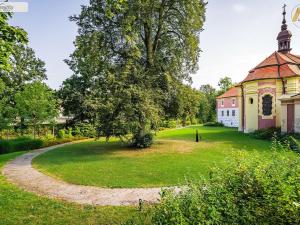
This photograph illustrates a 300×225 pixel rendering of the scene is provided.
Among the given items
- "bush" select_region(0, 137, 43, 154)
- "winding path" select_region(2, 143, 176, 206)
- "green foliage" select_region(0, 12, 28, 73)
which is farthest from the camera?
"bush" select_region(0, 137, 43, 154)

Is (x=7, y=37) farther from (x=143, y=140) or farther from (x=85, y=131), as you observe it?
(x=85, y=131)

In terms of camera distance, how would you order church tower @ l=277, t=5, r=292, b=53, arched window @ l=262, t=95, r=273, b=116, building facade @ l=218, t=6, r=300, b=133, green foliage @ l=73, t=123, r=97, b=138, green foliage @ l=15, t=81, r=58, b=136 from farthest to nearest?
1. church tower @ l=277, t=5, r=292, b=53
2. green foliage @ l=73, t=123, r=97, b=138
3. arched window @ l=262, t=95, r=273, b=116
4. building facade @ l=218, t=6, r=300, b=133
5. green foliage @ l=15, t=81, r=58, b=136

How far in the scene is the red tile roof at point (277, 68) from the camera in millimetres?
26066

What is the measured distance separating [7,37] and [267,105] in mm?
26137

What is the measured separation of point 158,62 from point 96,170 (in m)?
11.0

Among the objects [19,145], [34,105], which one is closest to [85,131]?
[34,105]

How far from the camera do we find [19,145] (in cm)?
2000

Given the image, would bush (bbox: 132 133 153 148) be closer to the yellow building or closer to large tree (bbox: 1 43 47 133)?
the yellow building

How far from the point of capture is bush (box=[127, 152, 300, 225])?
3365mm

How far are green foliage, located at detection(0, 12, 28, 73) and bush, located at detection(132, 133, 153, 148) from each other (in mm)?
12543

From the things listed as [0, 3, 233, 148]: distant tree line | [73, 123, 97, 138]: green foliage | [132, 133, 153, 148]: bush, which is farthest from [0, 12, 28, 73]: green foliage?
[73, 123, 97, 138]: green foliage

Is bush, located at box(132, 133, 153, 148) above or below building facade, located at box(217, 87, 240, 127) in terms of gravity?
below

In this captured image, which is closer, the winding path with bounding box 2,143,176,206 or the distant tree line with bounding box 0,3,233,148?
the winding path with bounding box 2,143,176,206

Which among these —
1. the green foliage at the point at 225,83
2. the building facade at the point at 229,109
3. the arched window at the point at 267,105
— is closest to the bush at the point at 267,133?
the arched window at the point at 267,105
